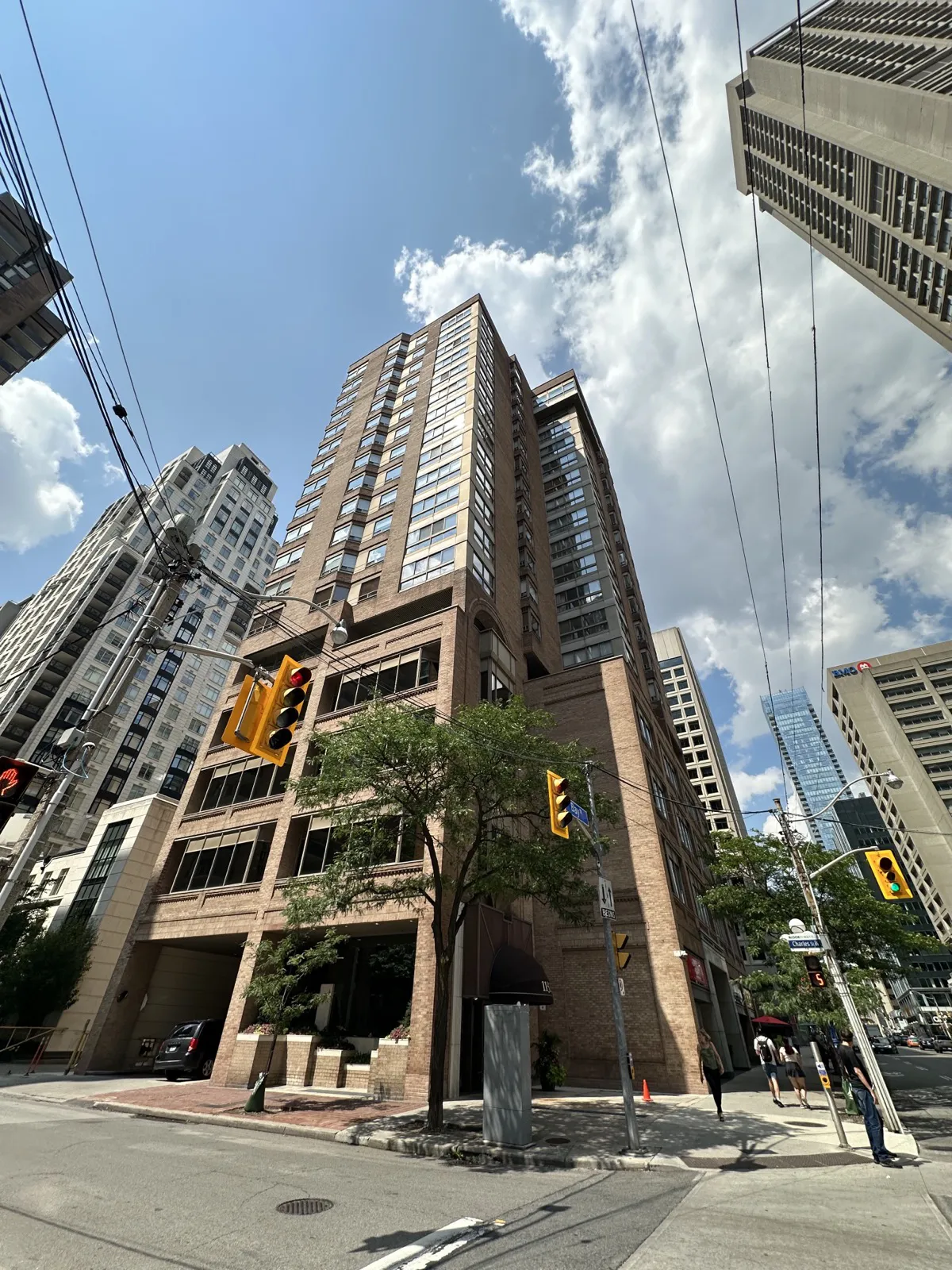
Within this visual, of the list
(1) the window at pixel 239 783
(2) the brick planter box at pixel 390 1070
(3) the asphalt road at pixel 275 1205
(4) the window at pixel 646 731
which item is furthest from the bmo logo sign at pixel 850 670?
(3) the asphalt road at pixel 275 1205

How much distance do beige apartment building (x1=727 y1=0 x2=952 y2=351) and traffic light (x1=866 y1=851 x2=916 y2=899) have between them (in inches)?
1736

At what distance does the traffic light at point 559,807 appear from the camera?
11742 millimetres

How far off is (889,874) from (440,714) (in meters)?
13.1

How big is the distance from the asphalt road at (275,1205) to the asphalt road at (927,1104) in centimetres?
699

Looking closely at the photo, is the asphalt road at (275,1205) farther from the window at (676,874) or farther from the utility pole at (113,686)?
the window at (676,874)

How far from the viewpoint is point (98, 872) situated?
33.2m


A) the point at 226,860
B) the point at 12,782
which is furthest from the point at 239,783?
the point at 12,782

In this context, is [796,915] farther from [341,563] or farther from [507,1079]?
[341,563]

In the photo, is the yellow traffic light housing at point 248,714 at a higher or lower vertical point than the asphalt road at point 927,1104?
higher

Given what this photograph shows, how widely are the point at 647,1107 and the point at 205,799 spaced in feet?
80.4

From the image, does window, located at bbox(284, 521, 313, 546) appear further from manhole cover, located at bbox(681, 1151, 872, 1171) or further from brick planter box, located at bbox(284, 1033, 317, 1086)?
manhole cover, located at bbox(681, 1151, 872, 1171)

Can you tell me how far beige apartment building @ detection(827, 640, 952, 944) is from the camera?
317 ft

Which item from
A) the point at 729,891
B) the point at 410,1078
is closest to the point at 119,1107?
the point at 410,1078

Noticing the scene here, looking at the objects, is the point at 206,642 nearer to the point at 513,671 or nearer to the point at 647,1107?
the point at 513,671
